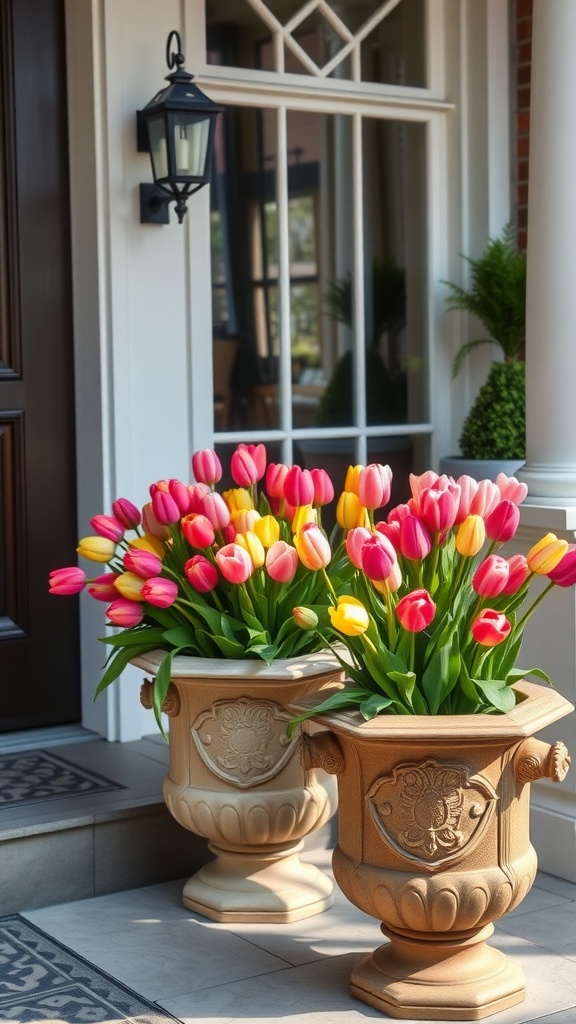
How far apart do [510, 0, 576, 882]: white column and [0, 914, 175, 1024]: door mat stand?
4.11ft

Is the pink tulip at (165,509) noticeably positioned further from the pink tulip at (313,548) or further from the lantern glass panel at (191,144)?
the lantern glass panel at (191,144)

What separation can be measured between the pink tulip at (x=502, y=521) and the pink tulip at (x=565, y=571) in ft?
0.35

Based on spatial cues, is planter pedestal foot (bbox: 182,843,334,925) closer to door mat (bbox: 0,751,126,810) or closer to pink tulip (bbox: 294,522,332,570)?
door mat (bbox: 0,751,126,810)

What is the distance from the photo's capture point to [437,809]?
97.3 inches

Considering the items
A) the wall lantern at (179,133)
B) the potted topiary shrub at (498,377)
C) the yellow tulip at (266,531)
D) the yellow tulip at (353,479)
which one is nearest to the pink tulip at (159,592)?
the yellow tulip at (266,531)

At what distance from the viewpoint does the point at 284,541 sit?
2904 mm

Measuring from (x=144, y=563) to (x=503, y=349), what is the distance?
1992mm

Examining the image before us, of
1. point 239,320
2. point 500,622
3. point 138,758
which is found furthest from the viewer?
point 239,320

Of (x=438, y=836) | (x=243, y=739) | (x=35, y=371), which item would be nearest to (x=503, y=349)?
(x=35, y=371)

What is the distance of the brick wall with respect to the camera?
452 centimetres

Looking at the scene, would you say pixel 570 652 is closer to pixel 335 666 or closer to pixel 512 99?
pixel 335 666

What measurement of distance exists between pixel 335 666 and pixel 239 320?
1.60 m

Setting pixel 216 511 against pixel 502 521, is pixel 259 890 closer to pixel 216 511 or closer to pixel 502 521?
pixel 216 511

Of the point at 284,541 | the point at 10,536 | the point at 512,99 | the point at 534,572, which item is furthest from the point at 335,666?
the point at 512,99
